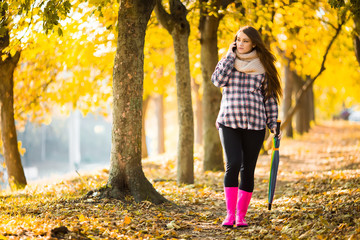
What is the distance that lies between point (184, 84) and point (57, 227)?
14.4ft

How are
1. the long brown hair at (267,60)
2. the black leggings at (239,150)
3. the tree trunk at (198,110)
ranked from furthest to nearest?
the tree trunk at (198,110), the long brown hair at (267,60), the black leggings at (239,150)

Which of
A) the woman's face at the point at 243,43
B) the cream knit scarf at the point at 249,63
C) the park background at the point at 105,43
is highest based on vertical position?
the park background at the point at 105,43

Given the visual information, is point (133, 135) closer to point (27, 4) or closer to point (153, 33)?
point (27, 4)

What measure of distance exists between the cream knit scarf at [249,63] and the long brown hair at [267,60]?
49mm

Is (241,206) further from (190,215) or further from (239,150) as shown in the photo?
(190,215)

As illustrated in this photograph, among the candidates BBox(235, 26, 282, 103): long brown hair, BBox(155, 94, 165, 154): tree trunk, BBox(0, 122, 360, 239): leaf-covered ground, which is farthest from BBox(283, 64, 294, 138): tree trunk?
BBox(235, 26, 282, 103): long brown hair

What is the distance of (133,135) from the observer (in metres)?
5.76

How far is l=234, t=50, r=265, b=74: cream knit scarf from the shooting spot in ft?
15.4

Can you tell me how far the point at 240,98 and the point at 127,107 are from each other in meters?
1.72

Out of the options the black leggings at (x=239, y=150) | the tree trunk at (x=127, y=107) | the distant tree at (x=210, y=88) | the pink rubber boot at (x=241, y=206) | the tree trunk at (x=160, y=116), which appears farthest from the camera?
the tree trunk at (x=160, y=116)

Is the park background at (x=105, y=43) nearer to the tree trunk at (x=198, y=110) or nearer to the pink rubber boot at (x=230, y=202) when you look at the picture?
the tree trunk at (x=198, y=110)

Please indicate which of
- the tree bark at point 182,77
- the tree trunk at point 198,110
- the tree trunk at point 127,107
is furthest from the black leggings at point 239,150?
the tree trunk at point 198,110

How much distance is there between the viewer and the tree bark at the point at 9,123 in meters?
8.59

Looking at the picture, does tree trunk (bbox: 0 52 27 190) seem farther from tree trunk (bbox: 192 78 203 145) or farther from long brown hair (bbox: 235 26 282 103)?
tree trunk (bbox: 192 78 203 145)
